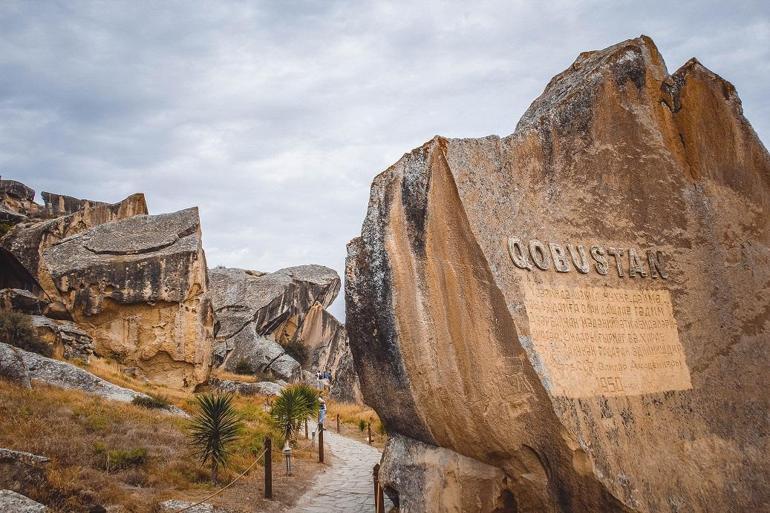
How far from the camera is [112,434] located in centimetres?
1040

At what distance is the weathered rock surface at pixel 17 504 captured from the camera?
17.9ft

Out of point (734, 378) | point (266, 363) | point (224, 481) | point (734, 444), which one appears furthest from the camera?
point (266, 363)

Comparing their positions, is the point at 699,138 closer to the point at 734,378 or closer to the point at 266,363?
the point at 734,378

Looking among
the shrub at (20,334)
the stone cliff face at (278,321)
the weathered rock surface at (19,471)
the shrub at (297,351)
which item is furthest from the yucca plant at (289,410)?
the shrub at (297,351)

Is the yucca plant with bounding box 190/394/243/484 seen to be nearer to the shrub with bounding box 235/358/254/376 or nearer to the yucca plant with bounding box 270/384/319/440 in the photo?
the yucca plant with bounding box 270/384/319/440

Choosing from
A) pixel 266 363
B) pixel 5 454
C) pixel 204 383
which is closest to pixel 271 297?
pixel 266 363

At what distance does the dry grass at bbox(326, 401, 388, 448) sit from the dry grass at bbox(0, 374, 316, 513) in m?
6.13

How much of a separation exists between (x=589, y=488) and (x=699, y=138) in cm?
492

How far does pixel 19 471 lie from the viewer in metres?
6.35

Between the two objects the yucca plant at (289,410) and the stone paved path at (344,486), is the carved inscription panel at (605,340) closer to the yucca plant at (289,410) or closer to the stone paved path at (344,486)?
the stone paved path at (344,486)

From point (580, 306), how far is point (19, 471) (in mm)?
6431

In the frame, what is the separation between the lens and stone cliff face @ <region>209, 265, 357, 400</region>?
33500 mm

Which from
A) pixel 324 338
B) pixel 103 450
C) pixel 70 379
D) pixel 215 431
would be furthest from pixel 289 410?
pixel 324 338

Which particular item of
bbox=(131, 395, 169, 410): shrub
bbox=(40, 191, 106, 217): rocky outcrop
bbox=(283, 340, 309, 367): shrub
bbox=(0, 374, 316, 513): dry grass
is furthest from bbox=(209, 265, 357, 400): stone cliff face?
bbox=(0, 374, 316, 513): dry grass
